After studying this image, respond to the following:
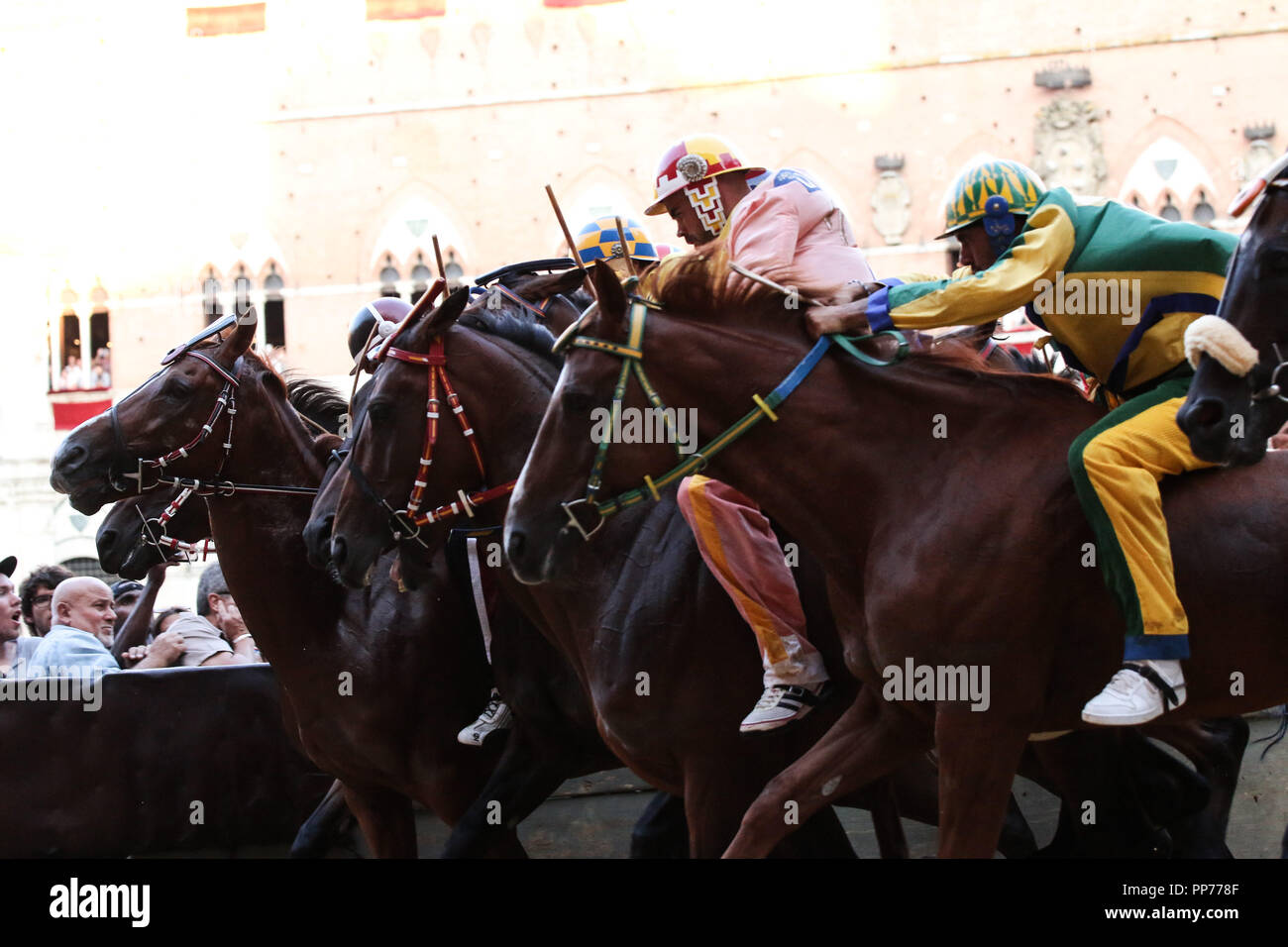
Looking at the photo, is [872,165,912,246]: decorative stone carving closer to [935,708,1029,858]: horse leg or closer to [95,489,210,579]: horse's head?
[95,489,210,579]: horse's head

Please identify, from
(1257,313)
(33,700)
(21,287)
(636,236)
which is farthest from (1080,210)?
(21,287)

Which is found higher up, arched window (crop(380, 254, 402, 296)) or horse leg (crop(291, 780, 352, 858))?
arched window (crop(380, 254, 402, 296))

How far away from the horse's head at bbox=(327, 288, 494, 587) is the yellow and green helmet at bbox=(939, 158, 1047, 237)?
6.28 ft

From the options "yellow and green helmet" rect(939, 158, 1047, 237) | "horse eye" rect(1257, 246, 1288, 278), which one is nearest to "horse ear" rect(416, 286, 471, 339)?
"yellow and green helmet" rect(939, 158, 1047, 237)

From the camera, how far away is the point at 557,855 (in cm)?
698

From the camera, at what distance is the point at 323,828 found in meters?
7.07

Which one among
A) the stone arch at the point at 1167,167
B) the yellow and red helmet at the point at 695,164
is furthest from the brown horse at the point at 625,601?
the stone arch at the point at 1167,167

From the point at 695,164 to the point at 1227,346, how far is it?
2.67m

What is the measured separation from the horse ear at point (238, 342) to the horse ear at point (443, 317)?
147 centimetres

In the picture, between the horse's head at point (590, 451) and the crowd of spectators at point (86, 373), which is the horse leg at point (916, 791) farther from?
the crowd of spectators at point (86, 373)

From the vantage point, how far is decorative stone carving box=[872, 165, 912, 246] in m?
26.5

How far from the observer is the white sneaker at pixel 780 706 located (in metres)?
5.20

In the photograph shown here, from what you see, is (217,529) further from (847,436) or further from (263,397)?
(847,436)

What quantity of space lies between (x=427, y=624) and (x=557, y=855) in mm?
1276
